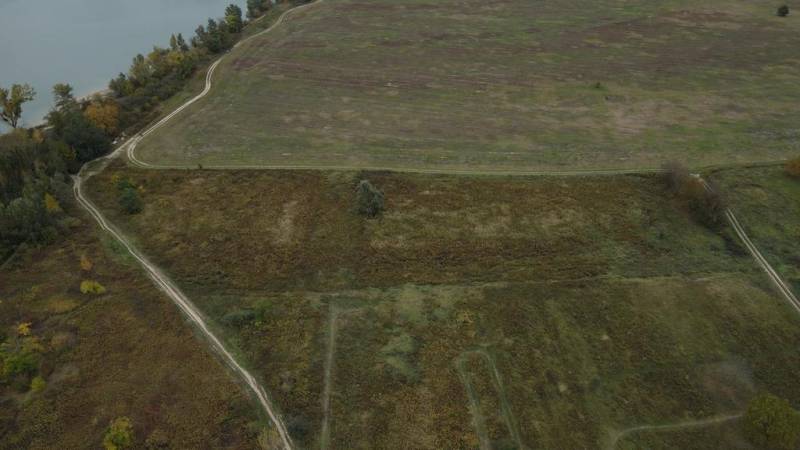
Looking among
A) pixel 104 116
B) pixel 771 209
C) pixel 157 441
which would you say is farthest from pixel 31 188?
pixel 771 209

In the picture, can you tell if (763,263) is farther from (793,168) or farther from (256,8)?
(256,8)

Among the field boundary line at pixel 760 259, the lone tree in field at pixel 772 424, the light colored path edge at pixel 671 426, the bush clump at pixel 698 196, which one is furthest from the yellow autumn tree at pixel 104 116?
the lone tree in field at pixel 772 424

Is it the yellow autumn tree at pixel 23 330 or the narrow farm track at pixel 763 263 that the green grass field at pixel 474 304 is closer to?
the narrow farm track at pixel 763 263

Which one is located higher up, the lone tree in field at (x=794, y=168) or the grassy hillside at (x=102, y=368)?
the grassy hillside at (x=102, y=368)

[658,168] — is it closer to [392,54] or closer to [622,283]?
[622,283]

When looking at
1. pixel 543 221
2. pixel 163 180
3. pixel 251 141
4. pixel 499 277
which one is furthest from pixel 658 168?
pixel 163 180

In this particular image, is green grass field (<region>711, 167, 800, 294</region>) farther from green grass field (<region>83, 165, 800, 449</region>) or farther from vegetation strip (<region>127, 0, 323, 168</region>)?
vegetation strip (<region>127, 0, 323, 168</region>)
